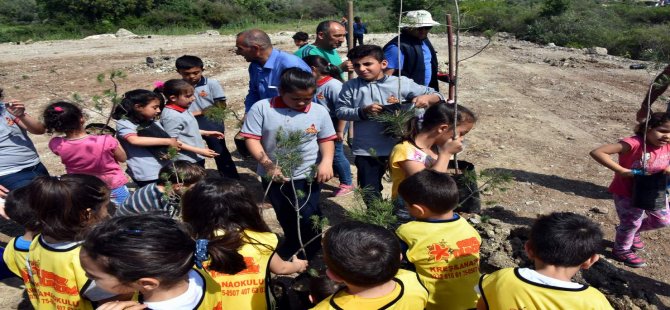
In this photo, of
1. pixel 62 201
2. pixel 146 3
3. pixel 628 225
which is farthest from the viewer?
pixel 146 3

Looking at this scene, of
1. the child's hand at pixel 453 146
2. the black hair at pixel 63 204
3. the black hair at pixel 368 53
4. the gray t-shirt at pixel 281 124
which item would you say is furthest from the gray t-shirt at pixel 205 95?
the child's hand at pixel 453 146

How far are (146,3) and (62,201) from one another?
3477 centimetres

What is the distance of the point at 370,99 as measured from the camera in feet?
11.9

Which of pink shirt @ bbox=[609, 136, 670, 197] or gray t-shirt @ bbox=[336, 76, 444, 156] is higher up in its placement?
gray t-shirt @ bbox=[336, 76, 444, 156]

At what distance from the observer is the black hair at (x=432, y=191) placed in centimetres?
221

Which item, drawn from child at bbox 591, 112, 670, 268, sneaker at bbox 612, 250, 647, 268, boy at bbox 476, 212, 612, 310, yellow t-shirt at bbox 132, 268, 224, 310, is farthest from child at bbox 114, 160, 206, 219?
sneaker at bbox 612, 250, 647, 268

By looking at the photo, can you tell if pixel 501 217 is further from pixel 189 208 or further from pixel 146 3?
pixel 146 3

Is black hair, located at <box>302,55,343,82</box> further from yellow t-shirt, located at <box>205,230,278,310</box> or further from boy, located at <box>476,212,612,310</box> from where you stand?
boy, located at <box>476,212,612,310</box>

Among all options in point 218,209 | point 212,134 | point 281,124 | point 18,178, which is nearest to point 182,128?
point 212,134

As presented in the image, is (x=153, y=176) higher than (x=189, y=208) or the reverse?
the reverse

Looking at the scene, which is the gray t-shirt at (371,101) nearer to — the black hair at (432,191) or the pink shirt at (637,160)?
the black hair at (432,191)

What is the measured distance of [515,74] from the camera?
11.8 m

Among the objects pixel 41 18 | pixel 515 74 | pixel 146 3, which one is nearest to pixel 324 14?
pixel 146 3

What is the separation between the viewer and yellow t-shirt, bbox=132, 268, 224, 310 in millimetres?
1699
